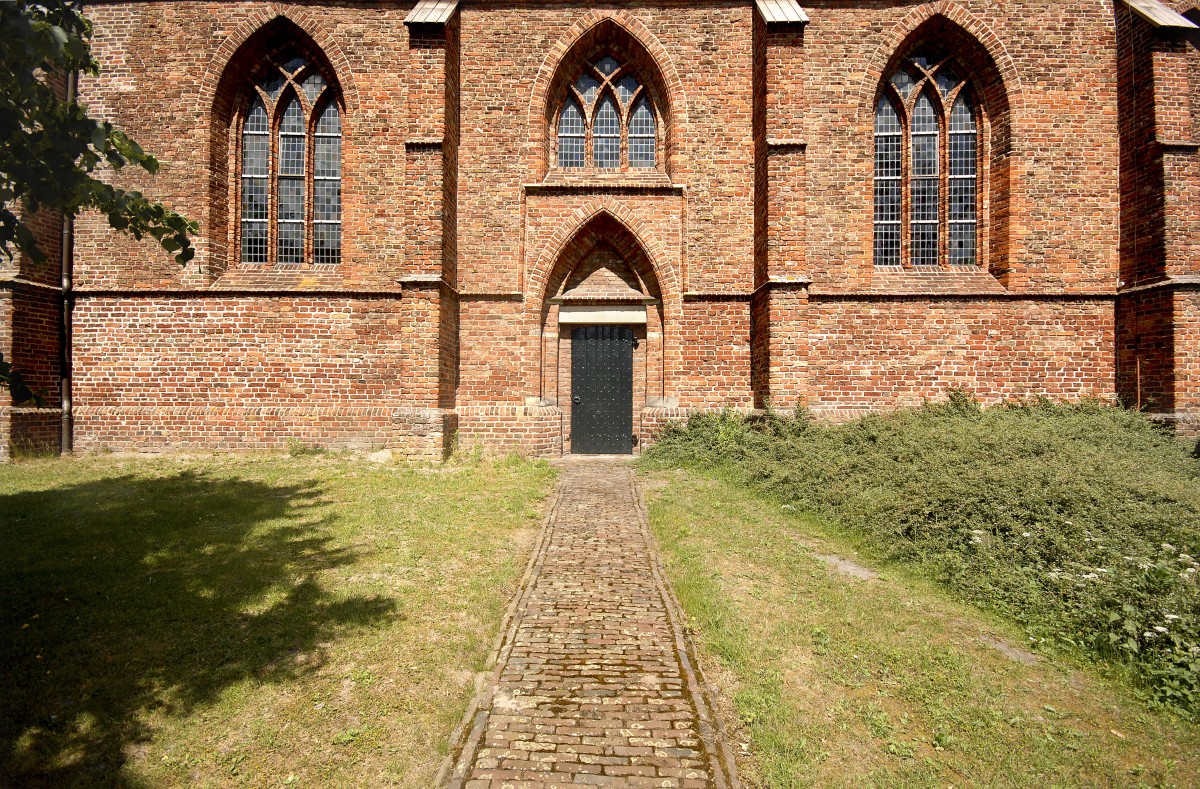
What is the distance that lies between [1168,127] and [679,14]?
27.5ft

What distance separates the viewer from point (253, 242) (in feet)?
34.5

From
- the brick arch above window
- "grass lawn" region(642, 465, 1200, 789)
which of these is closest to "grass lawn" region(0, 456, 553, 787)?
"grass lawn" region(642, 465, 1200, 789)

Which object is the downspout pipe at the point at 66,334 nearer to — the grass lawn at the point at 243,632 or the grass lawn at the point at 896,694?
the grass lawn at the point at 243,632

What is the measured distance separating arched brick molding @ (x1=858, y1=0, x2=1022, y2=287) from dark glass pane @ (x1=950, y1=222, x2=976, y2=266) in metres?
0.18

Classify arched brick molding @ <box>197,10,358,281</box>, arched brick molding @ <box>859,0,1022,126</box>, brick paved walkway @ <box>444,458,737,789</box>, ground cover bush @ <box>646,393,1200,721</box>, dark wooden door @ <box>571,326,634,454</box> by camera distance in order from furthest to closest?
dark wooden door @ <box>571,326,634,454</box>, arched brick molding @ <box>197,10,358,281</box>, arched brick molding @ <box>859,0,1022,126</box>, ground cover bush @ <box>646,393,1200,721</box>, brick paved walkway @ <box>444,458,737,789</box>

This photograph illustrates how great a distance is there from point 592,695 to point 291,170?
11333 millimetres

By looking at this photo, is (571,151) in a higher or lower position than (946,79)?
lower

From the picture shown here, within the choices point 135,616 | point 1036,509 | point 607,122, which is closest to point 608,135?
point 607,122

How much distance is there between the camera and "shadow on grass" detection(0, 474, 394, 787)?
2.67 meters

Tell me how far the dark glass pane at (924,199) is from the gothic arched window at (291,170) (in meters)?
11.2

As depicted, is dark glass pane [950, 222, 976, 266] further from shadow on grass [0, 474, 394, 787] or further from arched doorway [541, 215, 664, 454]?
shadow on grass [0, 474, 394, 787]

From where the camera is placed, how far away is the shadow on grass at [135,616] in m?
2.67

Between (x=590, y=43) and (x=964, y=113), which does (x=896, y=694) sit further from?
(x=964, y=113)

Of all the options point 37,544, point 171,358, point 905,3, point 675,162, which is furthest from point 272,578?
point 905,3
